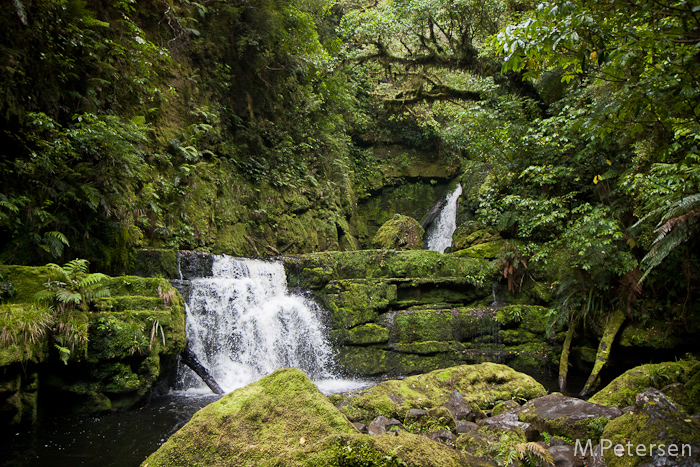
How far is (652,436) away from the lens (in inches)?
127

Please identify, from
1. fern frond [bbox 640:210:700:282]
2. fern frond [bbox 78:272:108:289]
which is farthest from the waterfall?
fern frond [bbox 640:210:700:282]

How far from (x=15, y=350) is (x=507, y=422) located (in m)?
5.83

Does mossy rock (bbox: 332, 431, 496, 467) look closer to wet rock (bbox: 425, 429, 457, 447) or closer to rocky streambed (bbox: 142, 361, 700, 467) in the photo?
rocky streambed (bbox: 142, 361, 700, 467)

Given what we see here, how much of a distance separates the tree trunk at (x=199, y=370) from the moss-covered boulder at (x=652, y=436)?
568 centimetres

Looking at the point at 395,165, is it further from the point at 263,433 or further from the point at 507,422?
the point at 263,433

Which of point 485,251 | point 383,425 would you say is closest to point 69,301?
point 383,425

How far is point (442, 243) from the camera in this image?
18781mm

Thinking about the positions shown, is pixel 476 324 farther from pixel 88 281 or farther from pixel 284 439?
pixel 88 281

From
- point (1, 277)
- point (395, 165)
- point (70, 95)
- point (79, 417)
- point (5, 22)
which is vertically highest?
point (395, 165)

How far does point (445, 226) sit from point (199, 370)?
14993mm

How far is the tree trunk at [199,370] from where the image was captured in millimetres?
6716

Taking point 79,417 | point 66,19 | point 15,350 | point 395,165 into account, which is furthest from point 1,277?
point 395,165

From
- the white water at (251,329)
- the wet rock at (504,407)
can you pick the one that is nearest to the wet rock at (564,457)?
the wet rock at (504,407)

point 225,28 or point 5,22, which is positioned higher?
point 225,28
